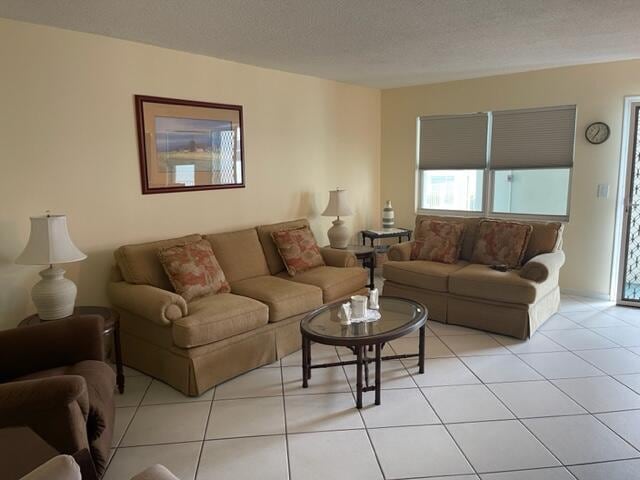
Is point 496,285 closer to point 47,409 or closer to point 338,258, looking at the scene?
point 338,258

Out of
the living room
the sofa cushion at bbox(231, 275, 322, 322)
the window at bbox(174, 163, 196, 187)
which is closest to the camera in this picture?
the living room

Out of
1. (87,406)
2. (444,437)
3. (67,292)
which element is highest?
(67,292)

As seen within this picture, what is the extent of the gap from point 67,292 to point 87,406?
1010 millimetres

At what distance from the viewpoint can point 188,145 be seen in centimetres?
388

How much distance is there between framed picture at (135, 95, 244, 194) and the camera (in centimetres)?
360

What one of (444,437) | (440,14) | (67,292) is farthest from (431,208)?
(67,292)

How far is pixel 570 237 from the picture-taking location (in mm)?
4801

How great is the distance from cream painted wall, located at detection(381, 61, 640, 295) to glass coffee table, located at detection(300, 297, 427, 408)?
2.43 m

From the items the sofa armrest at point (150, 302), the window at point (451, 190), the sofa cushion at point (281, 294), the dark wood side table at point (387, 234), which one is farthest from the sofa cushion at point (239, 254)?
the window at point (451, 190)

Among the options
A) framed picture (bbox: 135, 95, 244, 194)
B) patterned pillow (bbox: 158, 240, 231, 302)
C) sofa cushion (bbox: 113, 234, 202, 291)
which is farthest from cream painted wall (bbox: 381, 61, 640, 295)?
sofa cushion (bbox: 113, 234, 202, 291)

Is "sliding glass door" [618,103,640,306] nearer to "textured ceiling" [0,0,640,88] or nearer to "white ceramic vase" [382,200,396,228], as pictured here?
"textured ceiling" [0,0,640,88]

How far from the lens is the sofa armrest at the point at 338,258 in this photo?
4.38m

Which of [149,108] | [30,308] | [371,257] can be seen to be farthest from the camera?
[371,257]

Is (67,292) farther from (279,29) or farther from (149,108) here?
(279,29)
